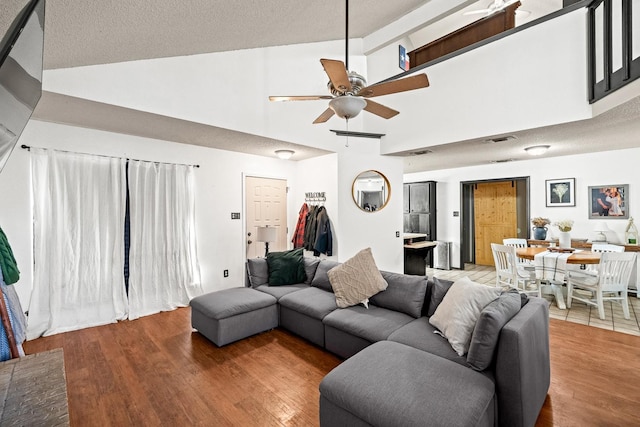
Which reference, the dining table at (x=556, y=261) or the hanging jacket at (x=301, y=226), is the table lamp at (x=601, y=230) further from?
the hanging jacket at (x=301, y=226)

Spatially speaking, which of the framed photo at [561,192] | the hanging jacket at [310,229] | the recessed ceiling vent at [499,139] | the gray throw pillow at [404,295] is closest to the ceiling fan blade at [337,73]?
the gray throw pillow at [404,295]

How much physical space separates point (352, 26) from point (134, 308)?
470cm

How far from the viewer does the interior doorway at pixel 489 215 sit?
6.27 meters

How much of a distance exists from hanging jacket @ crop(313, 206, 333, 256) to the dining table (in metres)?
2.78

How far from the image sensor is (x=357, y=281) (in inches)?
115

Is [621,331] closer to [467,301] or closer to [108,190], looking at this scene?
[467,301]

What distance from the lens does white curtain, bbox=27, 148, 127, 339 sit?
10.3ft

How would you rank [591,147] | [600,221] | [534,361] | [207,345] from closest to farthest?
[534,361], [207,345], [591,147], [600,221]

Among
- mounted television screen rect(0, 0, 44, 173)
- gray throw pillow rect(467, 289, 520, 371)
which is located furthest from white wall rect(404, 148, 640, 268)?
mounted television screen rect(0, 0, 44, 173)

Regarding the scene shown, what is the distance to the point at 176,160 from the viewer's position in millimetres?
4094

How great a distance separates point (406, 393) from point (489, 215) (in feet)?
20.7

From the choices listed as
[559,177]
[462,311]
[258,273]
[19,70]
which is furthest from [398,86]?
[559,177]

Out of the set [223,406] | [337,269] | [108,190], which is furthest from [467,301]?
[108,190]

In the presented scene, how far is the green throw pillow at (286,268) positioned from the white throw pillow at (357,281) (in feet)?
2.53
